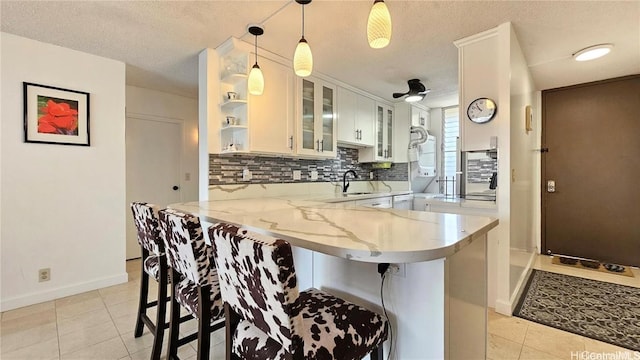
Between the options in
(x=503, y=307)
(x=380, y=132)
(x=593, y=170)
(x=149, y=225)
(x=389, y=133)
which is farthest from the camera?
(x=389, y=133)

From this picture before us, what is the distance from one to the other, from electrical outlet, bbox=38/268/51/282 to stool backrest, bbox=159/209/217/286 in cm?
216

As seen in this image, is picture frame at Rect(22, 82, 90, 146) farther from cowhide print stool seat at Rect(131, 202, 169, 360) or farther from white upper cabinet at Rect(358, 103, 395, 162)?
white upper cabinet at Rect(358, 103, 395, 162)

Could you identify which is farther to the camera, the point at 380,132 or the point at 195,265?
the point at 380,132

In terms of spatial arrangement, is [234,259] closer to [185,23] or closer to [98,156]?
[185,23]

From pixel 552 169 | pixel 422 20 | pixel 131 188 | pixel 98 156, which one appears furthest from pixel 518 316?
pixel 131 188

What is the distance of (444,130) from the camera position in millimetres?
4680

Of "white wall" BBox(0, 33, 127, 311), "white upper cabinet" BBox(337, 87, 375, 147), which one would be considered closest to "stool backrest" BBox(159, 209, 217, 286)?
"white wall" BBox(0, 33, 127, 311)

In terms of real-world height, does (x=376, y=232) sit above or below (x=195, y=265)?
above

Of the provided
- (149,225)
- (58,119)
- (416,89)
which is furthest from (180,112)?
(416,89)

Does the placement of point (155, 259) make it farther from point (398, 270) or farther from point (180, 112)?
point (180, 112)

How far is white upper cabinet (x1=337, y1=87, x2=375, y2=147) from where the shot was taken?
3.58m

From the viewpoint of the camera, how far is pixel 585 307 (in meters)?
2.29

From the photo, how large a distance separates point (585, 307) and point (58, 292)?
4.42m

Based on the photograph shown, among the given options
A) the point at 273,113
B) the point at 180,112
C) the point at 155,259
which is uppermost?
the point at 180,112
